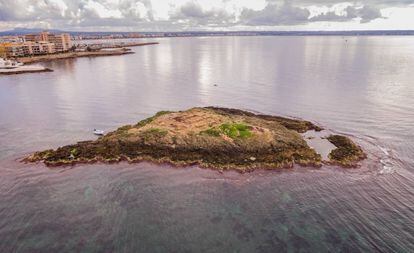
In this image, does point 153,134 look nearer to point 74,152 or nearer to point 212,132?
point 212,132

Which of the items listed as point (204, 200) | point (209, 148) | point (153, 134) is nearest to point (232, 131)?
point (209, 148)

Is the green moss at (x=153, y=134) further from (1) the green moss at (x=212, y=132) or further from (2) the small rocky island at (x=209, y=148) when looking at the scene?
(1) the green moss at (x=212, y=132)

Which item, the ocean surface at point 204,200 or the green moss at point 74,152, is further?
the green moss at point 74,152

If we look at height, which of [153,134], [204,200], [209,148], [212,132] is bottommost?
[204,200]

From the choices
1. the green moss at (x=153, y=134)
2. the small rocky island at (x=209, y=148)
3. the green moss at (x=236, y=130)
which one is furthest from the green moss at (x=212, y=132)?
the green moss at (x=153, y=134)

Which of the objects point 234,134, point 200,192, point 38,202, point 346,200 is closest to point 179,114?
point 234,134

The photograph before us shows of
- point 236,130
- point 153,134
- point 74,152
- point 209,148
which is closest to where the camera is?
point 74,152

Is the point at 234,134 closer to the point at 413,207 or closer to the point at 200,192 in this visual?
the point at 200,192

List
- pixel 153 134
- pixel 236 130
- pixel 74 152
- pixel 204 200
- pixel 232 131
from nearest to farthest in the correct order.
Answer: pixel 204 200 → pixel 74 152 → pixel 232 131 → pixel 236 130 → pixel 153 134
